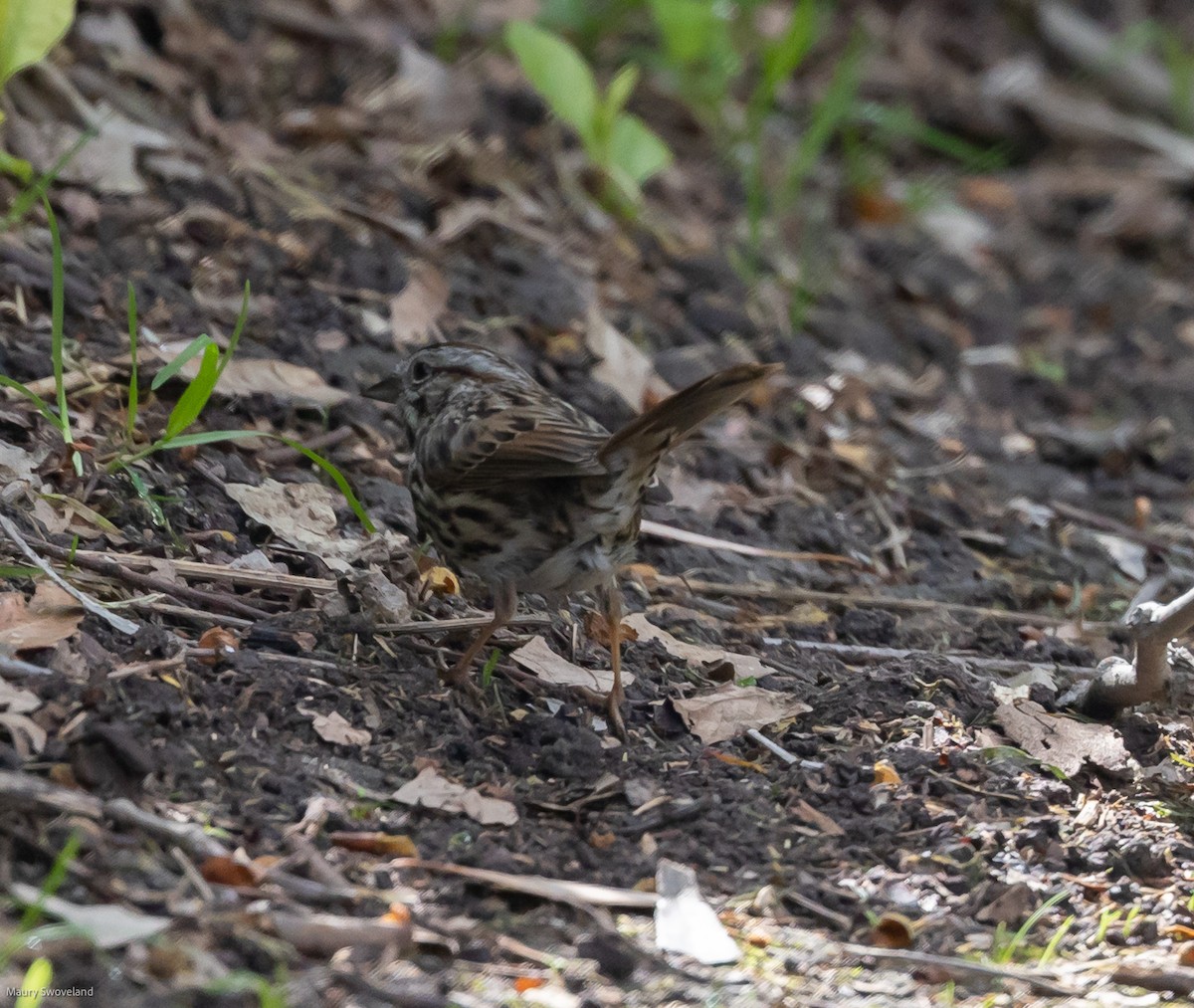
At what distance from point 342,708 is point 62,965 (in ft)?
3.76

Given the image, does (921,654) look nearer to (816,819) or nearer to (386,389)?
(816,819)

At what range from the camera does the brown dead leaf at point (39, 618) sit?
135 inches

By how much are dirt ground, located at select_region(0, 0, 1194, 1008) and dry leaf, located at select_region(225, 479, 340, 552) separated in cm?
2

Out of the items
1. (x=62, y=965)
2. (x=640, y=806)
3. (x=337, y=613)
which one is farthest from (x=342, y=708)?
(x=62, y=965)

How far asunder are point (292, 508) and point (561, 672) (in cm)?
94

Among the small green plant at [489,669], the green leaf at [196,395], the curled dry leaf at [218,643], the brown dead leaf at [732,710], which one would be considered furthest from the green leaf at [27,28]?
the brown dead leaf at [732,710]

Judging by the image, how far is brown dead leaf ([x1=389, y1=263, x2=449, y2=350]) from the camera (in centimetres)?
564

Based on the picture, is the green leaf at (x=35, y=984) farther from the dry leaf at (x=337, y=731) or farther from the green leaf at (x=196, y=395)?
the green leaf at (x=196, y=395)

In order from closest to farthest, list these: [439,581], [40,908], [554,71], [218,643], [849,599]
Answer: [40,908], [218,643], [439,581], [849,599], [554,71]

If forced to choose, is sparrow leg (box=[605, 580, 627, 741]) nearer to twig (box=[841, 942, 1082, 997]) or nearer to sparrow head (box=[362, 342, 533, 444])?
sparrow head (box=[362, 342, 533, 444])

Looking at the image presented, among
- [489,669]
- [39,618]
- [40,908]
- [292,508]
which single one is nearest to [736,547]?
[489,669]

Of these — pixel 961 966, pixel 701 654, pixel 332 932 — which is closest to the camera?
pixel 332 932

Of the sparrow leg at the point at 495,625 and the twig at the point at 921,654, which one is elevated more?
the sparrow leg at the point at 495,625

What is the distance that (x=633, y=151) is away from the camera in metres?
6.74
